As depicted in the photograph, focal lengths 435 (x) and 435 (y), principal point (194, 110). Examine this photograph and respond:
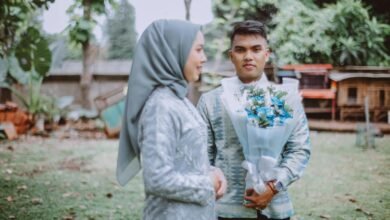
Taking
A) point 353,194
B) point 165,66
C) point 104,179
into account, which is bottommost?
point 104,179

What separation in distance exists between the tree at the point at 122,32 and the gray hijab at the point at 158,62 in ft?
74.3

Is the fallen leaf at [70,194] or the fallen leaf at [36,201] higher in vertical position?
the fallen leaf at [36,201]

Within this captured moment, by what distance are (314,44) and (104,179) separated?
3.69 metres

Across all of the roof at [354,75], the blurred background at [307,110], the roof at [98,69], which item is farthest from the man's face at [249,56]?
the roof at [98,69]

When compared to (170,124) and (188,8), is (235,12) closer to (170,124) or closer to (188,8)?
(188,8)

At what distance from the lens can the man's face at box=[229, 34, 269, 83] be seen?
219 cm

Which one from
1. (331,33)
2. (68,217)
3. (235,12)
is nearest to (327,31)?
(331,33)

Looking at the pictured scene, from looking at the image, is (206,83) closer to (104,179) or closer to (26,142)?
(26,142)

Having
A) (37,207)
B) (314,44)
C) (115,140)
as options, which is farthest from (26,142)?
(314,44)

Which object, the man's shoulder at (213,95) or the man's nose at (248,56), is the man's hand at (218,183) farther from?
the man's nose at (248,56)

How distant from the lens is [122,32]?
24.5 m

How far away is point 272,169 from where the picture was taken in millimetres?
1978

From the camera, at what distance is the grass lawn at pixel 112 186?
425cm

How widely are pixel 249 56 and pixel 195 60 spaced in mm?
557
